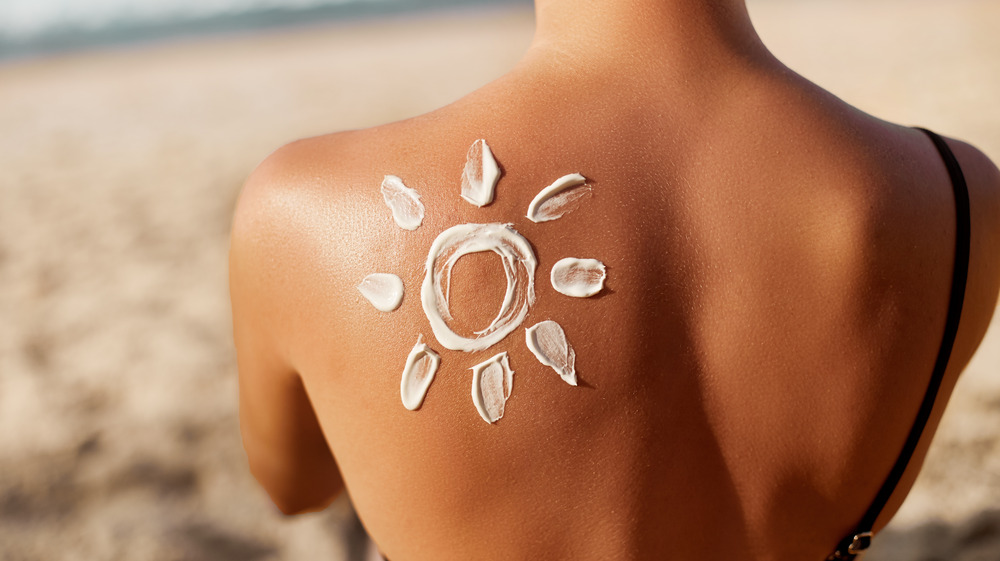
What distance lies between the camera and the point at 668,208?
0.74 meters

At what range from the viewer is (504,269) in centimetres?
74

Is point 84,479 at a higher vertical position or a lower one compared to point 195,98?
lower

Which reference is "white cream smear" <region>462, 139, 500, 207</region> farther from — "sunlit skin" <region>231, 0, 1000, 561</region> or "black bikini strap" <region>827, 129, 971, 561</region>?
"black bikini strap" <region>827, 129, 971, 561</region>

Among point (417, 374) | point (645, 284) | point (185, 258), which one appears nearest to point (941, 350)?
point (645, 284)

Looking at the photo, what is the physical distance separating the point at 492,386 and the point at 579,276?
0.47 ft

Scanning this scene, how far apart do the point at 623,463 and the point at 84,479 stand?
1.90 m

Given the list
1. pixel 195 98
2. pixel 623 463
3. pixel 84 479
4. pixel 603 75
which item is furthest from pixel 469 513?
pixel 195 98

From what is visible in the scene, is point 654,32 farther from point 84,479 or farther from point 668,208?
point 84,479

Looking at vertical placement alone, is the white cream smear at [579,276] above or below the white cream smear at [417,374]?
above

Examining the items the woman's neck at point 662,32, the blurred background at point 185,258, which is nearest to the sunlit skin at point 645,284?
the woman's neck at point 662,32

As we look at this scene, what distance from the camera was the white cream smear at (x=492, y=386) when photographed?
0.77 metres

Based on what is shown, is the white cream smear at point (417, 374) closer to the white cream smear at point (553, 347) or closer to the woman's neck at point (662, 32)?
the white cream smear at point (553, 347)

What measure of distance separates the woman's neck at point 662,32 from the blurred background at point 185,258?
1.53m

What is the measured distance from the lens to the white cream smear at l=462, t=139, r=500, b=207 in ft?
2.44
